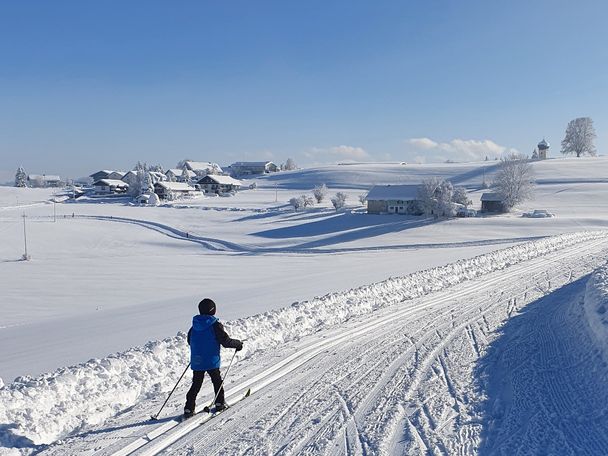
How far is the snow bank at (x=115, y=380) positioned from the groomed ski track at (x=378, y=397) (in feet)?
1.41

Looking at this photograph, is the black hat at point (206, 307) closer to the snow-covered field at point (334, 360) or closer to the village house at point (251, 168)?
the snow-covered field at point (334, 360)

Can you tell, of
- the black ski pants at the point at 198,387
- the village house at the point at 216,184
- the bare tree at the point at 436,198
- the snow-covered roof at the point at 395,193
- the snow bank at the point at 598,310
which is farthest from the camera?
the village house at the point at 216,184

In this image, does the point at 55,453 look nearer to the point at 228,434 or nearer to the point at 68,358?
the point at 228,434

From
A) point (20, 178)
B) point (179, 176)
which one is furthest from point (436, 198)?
point (20, 178)

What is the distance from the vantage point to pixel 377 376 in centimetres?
925

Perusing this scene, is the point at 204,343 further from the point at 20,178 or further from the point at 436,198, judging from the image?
the point at 20,178

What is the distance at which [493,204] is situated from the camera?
7156 centimetres

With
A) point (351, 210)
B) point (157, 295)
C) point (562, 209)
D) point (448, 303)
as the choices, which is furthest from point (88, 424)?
→ point (562, 209)

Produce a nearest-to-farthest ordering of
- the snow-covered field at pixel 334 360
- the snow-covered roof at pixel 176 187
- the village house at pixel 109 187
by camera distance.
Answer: the snow-covered field at pixel 334 360
the snow-covered roof at pixel 176 187
the village house at pixel 109 187

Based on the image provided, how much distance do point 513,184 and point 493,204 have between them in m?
3.79

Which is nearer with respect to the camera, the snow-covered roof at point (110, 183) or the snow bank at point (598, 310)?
the snow bank at point (598, 310)

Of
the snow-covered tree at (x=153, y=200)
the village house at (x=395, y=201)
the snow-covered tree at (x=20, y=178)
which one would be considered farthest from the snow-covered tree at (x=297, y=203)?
the snow-covered tree at (x=20, y=178)

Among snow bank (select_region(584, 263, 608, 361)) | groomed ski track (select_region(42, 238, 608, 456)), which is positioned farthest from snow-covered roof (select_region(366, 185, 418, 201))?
groomed ski track (select_region(42, 238, 608, 456))

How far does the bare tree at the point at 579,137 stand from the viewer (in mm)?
143500
